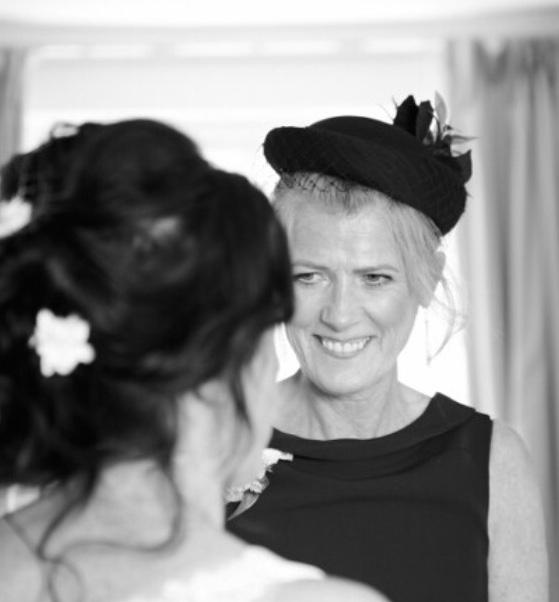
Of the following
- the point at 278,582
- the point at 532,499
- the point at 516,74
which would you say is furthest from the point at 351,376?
the point at 516,74

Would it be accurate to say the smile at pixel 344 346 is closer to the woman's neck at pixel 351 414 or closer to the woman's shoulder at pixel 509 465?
the woman's neck at pixel 351 414

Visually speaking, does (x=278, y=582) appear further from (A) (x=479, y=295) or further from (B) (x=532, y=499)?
(A) (x=479, y=295)

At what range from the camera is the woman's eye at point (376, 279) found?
227cm

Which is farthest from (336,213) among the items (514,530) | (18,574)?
(18,574)

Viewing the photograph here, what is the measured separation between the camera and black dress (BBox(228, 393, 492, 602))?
2.22 meters

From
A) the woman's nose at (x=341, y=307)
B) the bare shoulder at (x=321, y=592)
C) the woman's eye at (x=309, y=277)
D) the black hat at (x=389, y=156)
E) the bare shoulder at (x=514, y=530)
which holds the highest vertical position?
the black hat at (x=389, y=156)

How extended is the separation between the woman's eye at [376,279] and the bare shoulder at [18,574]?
45.6 inches

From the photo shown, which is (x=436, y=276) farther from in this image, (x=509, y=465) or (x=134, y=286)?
(x=134, y=286)

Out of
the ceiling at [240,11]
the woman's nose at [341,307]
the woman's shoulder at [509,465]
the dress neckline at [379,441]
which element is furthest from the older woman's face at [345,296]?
the ceiling at [240,11]

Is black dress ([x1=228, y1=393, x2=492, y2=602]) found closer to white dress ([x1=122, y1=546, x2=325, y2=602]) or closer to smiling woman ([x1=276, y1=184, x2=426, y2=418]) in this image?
smiling woman ([x1=276, y1=184, x2=426, y2=418])

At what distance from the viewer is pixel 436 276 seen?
2.34 metres

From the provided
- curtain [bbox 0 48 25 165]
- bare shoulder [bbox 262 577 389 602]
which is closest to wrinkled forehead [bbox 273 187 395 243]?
bare shoulder [bbox 262 577 389 602]

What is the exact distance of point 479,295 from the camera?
17.9 feet

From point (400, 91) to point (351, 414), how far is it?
3.54m
